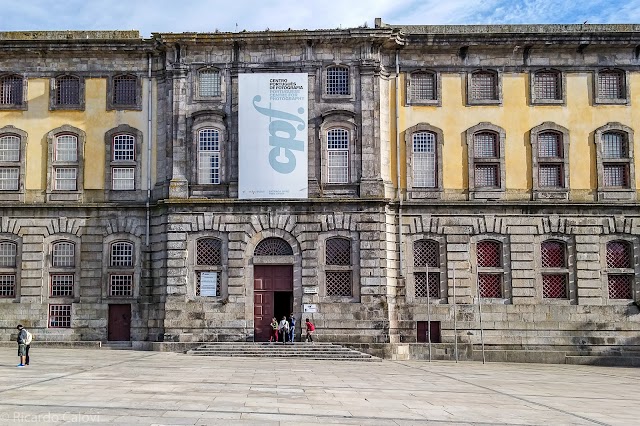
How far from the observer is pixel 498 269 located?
38.1m

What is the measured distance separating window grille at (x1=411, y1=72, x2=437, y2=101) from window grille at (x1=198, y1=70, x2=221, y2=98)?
9.71 meters

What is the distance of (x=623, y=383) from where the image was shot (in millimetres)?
27656

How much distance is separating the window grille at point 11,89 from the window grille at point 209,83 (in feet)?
30.6

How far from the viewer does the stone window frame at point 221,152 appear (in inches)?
1473

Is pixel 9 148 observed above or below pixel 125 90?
below

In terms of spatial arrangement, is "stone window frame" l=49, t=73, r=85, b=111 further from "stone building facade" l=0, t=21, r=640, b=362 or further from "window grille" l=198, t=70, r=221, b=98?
"window grille" l=198, t=70, r=221, b=98

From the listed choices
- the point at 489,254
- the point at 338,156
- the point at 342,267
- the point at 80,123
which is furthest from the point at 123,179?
the point at 489,254

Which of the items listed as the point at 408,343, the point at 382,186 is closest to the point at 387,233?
the point at 382,186

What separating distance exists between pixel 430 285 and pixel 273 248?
7.82m

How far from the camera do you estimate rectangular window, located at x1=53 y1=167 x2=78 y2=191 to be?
38.8 meters

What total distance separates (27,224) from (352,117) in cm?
1678

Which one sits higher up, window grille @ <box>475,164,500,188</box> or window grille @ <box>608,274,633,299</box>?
window grille @ <box>475,164,500,188</box>

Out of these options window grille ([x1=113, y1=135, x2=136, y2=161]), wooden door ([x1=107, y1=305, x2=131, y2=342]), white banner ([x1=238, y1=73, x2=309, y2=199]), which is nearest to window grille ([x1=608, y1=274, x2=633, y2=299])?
white banner ([x1=238, y1=73, x2=309, y2=199])

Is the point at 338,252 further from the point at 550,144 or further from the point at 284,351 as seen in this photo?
the point at 550,144
